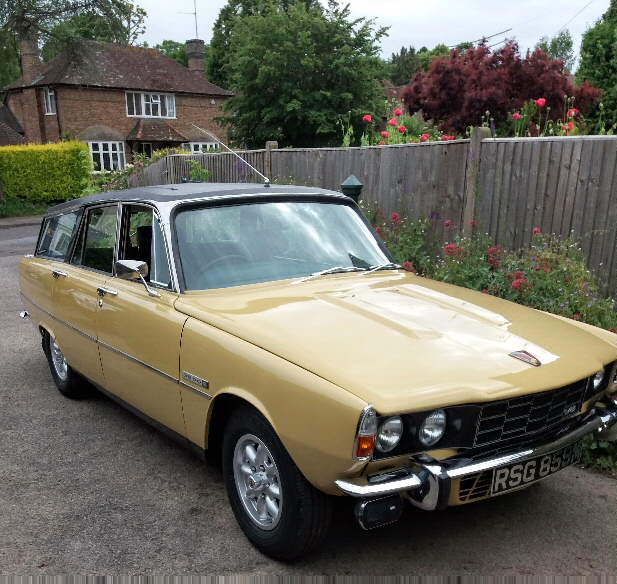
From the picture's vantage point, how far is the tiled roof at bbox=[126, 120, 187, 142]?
1436 inches

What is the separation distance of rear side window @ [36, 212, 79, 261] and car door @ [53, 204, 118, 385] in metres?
0.21

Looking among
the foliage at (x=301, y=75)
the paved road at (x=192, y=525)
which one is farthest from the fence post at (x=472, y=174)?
the foliage at (x=301, y=75)

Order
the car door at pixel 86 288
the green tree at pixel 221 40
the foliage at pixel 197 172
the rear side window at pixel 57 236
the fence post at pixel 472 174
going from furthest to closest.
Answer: the green tree at pixel 221 40 → the foliage at pixel 197 172 → the fence post at pixel 472 174 → the rear side window at pixel 57 236 → the car door at pixel 86 288

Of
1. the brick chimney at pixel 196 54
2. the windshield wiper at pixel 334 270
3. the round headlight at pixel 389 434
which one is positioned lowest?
the round headlight at pixel 389 434

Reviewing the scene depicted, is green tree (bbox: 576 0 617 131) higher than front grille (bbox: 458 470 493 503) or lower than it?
higher

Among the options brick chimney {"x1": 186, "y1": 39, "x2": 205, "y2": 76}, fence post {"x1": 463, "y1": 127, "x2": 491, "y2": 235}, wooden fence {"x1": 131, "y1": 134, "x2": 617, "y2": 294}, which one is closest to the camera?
wooden fence {"x1": 131, "y1": 134, "x2": 617, "y2": 294}

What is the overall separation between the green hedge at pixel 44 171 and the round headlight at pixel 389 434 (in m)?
26.1

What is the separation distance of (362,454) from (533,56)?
1295cm

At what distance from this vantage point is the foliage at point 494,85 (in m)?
12.8

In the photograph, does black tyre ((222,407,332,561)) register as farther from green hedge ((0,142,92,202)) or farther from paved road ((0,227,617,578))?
green hedge ((0,142,92,202))

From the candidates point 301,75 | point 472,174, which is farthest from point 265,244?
point 301,75

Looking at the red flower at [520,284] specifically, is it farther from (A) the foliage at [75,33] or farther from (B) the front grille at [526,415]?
(A) the foliage at [75,33]

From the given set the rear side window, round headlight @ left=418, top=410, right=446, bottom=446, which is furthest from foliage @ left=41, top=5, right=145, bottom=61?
round headlight @ left=418, top=410, right=446, bottom=446

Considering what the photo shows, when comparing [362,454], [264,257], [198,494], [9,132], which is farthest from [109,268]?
[9,132]
